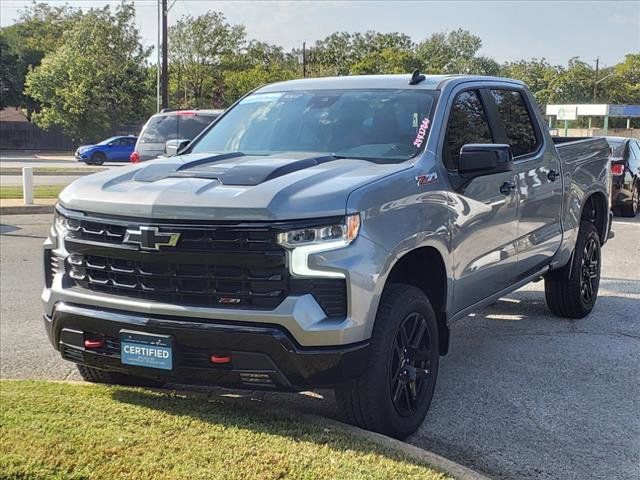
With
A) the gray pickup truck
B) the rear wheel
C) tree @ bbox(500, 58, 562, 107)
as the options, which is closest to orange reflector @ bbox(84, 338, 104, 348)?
the gray pickup truck

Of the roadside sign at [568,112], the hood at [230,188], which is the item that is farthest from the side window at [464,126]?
the roadside sign at [568,112]

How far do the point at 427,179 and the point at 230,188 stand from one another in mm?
1203

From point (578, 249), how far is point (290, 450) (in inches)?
163

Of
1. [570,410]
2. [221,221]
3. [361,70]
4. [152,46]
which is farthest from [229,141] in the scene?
[361,70]

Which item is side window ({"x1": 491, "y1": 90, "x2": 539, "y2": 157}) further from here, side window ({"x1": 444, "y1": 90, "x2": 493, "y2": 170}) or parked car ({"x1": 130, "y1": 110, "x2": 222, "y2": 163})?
parked car ({"x1": 130, "y1": 110, "x2": 222, "y2": 163})

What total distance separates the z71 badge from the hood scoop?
1.79 ft

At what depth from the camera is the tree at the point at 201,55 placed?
5481cm

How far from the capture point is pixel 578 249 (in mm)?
6742

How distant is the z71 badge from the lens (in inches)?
164

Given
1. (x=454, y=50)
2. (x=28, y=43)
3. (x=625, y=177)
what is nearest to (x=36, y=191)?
(x=625, y=177)

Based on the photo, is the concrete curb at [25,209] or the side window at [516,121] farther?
the concrete curb at [25,209]

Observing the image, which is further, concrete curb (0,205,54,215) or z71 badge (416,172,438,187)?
concrete curb (0,205,54,215)

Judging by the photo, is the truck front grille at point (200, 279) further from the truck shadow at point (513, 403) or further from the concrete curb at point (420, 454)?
the concrete curb at point (420, 454)

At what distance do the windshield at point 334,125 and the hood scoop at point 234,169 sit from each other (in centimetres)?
33
